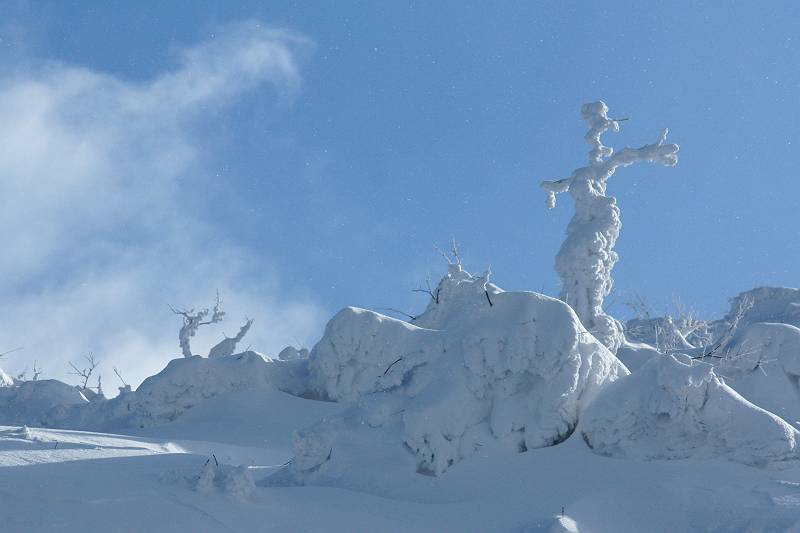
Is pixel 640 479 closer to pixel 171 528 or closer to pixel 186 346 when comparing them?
pixel 171 528

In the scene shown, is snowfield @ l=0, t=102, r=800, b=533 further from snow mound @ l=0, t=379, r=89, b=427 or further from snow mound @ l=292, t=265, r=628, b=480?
snow mound @ l=0, t=379, r=89, b=427

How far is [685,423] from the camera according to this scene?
9695 millimetres

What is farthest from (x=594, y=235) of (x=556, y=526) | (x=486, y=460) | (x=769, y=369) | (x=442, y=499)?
(x=556, y=526)

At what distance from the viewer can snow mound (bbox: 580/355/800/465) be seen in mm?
9281

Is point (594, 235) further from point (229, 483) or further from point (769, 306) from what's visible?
point (229, 483)

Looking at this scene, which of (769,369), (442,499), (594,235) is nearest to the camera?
(442,499)

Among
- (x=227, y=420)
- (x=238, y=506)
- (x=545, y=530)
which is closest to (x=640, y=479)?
(x=545, y=530)

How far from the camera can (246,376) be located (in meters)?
17.9

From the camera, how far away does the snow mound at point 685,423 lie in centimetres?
928

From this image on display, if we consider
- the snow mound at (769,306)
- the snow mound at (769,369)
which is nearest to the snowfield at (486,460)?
the snow mound at (769,369)

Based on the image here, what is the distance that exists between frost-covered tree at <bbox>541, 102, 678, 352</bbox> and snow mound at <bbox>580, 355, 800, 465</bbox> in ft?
28.4

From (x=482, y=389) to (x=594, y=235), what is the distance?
9.69 meters

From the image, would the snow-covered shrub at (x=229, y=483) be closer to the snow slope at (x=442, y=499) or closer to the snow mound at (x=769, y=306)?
the snow slope at (x=442, y=499)

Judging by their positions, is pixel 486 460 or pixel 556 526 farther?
pixel 486 460
